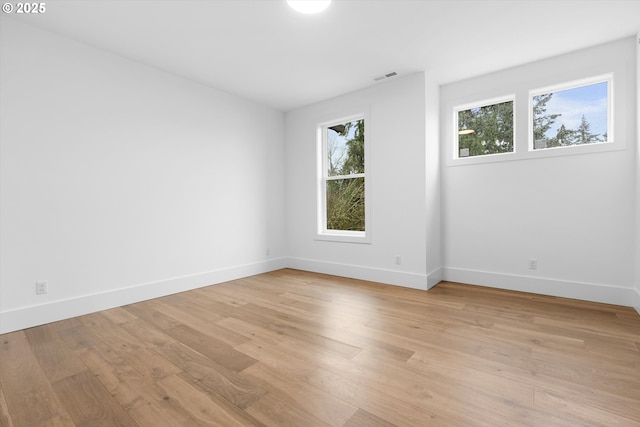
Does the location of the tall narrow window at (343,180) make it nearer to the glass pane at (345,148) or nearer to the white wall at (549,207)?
the glass pane at (345,148)

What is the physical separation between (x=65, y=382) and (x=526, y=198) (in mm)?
4386

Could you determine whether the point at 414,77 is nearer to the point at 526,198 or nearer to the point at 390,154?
the point at 390,154

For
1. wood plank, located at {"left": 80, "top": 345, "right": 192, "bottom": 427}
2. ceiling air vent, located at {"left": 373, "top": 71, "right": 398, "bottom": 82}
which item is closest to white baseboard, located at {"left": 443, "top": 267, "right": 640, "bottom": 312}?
ceiling air vent, located at {"left": 373, "top": 71, "right": 398, "bottom": 82}

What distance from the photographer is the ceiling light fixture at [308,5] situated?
7.82 feet

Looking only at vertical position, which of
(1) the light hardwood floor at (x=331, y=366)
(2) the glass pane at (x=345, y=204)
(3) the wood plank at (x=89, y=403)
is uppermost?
(2) the glass pane at (x=345, y=204)

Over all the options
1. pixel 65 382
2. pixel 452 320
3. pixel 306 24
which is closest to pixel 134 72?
pixel 306 24

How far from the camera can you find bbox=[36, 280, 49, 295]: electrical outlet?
267 cm

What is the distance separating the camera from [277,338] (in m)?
2.35

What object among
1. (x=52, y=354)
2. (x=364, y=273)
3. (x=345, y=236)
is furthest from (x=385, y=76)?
(x=52, y=354)

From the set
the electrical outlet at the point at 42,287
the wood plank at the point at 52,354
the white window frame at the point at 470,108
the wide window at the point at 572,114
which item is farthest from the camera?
the white window frame at the point at 470,108

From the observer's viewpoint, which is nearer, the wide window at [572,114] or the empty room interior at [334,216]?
the empty room interior at [334,216]

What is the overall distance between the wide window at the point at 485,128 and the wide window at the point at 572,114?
0.25m

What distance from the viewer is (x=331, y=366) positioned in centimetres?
191

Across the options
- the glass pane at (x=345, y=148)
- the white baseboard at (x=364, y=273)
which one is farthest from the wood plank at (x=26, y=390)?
the glass pane at (x=345, y=148)
